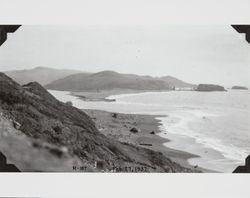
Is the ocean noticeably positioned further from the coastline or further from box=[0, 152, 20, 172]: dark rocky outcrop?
box=[0, 152, 20, 172]: dark rocky outcrop

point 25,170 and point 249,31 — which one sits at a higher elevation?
point 249,31

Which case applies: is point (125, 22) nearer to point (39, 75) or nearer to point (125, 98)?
point (125, 98)

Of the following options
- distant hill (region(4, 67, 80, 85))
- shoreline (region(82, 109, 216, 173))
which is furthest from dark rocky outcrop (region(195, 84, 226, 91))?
distant hill (region(4, 67, 80, 85))

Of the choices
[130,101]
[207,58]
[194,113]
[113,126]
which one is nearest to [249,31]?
[207,58]

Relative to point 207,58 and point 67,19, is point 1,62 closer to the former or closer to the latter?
point 67,19

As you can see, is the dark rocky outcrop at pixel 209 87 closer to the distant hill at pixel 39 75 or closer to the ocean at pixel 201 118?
the ocean at pixel 201 118

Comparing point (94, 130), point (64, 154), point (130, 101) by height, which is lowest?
point (64, 154)

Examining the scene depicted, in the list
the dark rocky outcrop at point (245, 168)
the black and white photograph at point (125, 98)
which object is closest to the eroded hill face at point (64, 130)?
the black and white photograph at point (125, 98)
